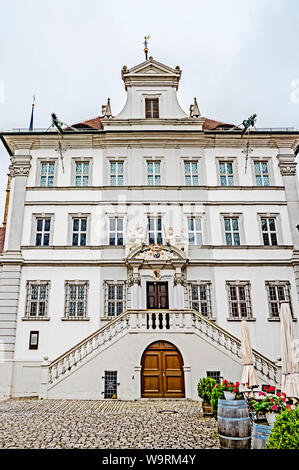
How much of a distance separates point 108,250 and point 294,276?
1038 centimetres

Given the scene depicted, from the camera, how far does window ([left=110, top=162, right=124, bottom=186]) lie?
21.6 meters

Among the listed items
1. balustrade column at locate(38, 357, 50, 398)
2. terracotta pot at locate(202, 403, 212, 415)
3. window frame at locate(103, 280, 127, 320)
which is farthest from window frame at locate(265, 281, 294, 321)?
balustrade column at locate(38, 357, 50, 398)

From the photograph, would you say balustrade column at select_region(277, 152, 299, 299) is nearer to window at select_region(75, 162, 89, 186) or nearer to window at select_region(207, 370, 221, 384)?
window at select_region(207, 370, 221, 384)

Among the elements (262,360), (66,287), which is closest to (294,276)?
(262,360)

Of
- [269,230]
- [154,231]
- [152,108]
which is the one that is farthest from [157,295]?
[152,108]

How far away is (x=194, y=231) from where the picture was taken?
67.7 feet

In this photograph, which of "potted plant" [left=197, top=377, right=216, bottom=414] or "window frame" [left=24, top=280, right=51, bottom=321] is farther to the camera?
"window frame" [left=24, top=280, right=51, bottom=321]

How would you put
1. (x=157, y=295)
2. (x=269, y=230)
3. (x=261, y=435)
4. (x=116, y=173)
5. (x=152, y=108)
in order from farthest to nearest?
(x=152, y=108), (x=116, y=173), (x=269, y=230), (x=157, y=295), (x=261, y=435)

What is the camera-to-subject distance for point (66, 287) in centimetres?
1941

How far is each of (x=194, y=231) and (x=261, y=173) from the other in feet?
18.9

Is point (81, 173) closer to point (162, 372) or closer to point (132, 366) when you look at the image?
point (132, 366)

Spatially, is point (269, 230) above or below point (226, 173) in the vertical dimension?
below

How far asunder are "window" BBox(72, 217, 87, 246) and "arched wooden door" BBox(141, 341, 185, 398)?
24.3ft
